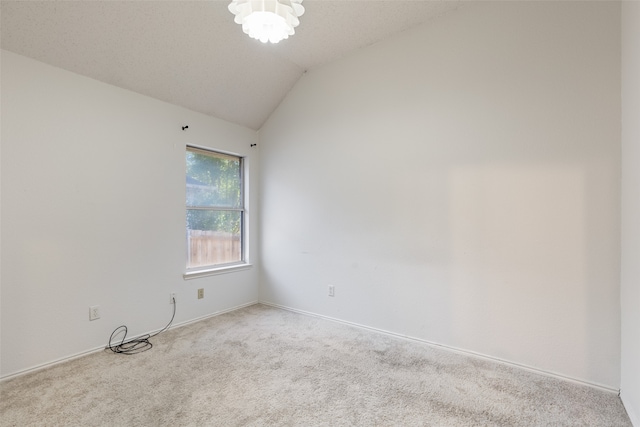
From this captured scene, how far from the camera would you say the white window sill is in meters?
3.22

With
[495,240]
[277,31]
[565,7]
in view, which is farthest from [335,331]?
[565,7]

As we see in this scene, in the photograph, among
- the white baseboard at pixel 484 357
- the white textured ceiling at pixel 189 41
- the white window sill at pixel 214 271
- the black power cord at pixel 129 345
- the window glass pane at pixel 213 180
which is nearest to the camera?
the white baseboard at pixel 484 357

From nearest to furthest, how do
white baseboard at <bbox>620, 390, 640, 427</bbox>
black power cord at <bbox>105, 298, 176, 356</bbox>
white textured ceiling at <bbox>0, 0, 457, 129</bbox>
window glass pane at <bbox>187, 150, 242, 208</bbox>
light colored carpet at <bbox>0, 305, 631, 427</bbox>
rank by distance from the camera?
white baseboard at <bbox>620, 390, 640, 427</bbox>, light colored carpet at <bbox>0, 305, 631, 427</bbox>, white textured ceiling at <bbox>0, 0, 457, 129</bbox>, black power cord at <bbox>105, 298, 176, 356</bbox>, window glass pane at <bbox>187, 150, 242, 208</bbox>

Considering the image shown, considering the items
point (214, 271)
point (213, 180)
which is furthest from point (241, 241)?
point (213, 180)

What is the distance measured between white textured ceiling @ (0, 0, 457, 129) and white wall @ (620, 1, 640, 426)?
126cm

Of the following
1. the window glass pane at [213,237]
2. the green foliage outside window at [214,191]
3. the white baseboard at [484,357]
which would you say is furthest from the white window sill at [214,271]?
the white baseboard at [484,357]

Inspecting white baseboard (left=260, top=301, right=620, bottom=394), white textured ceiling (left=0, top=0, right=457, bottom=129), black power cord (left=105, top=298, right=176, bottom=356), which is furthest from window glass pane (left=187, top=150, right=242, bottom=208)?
white baseboard (left=260, top=301, right=620, bottom=394)

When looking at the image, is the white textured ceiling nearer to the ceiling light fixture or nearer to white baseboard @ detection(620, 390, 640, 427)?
the ceiling light fixture

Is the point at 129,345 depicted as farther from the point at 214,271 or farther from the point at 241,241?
the point at 241,241

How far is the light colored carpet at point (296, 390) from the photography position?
5.56 feet

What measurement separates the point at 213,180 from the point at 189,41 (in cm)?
147

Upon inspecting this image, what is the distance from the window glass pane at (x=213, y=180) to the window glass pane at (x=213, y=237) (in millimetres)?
128

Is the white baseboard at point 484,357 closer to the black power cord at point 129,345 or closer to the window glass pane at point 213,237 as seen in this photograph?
the window glass pane at point 213,237

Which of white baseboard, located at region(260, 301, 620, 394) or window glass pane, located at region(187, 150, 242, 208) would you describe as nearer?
white baseboard, located at region(260, 301, 620, 394)
